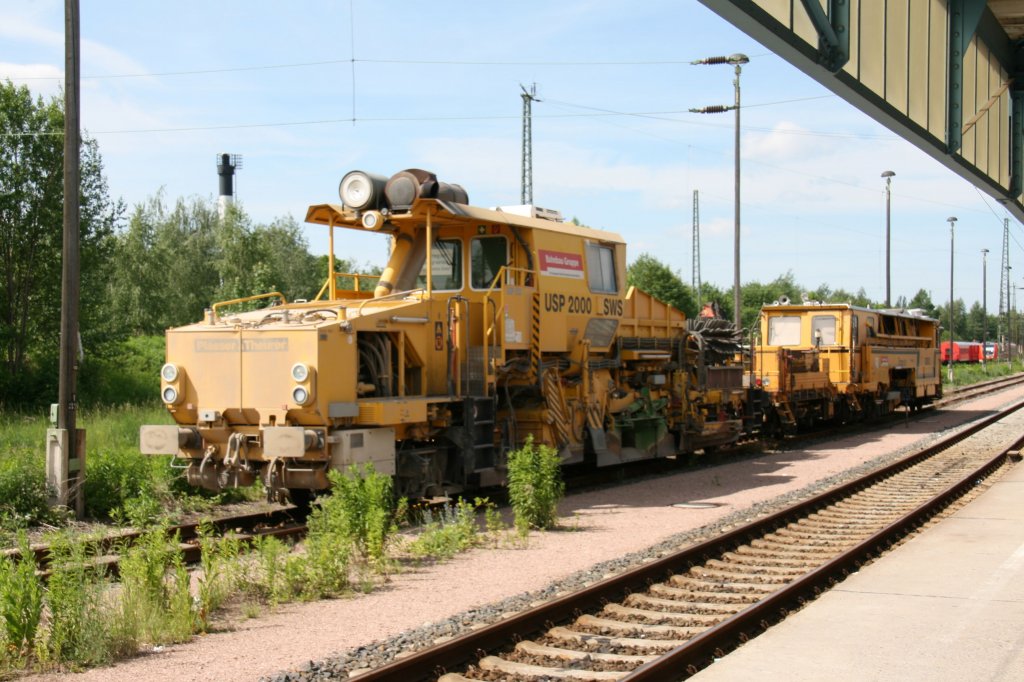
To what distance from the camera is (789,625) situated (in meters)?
7.03

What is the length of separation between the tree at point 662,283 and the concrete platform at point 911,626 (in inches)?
2454

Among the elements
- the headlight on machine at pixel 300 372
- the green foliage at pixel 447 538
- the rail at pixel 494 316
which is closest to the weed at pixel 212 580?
the green foliage at pixel 447 538

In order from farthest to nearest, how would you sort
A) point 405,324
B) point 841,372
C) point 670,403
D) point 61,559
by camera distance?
point 841,372, point 670,403, point 405,324, point 61,559

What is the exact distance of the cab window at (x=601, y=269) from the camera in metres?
15.5

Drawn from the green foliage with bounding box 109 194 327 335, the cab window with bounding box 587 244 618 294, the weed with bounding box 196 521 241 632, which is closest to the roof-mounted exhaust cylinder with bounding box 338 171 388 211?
the cab window with bounding box 587 244 618 294

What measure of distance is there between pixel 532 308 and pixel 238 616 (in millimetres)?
7039

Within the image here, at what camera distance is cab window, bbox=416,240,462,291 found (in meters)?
13.8

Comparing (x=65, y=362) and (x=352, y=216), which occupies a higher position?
(x=352, y=216)

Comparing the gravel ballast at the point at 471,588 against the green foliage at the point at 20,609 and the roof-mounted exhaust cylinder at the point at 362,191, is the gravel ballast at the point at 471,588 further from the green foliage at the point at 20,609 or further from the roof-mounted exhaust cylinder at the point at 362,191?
the roof-mounted exhaust cylinder at the point at 362,191

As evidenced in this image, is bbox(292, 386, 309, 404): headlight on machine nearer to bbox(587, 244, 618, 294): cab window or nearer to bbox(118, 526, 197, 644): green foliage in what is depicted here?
bbox(118, 526, 197, 644): green foliage

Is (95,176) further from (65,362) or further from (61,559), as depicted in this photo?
(61,559)

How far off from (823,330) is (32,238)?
2112 cm

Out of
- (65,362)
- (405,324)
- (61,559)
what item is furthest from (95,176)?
(61,559)

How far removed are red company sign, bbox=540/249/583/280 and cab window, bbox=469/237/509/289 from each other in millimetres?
678
